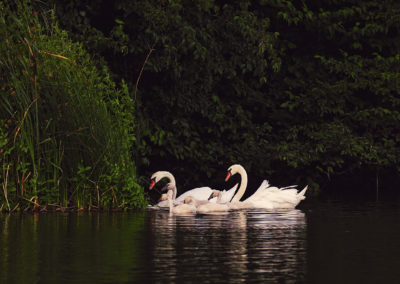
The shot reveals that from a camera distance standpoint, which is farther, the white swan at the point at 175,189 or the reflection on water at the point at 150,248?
the white swan at the point at 175,189

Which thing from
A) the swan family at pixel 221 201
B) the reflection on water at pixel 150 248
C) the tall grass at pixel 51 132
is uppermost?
the tall grass at pixel 51 132

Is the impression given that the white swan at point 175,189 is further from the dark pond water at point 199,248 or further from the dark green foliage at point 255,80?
the dark pond water at point 199,248

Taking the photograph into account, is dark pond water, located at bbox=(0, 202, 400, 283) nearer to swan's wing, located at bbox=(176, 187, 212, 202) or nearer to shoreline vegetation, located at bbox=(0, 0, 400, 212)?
shoreline vegetation, located at bbox=(0, 0, 400, 212)

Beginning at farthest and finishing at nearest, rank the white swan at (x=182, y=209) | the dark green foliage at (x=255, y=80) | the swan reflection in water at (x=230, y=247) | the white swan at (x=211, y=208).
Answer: the dark green foliage at (x=255, y=80), the white swan at (x=211, y=208), the white swan at (x=182, y=209), the swan reflection in water at (x=230, y=247)

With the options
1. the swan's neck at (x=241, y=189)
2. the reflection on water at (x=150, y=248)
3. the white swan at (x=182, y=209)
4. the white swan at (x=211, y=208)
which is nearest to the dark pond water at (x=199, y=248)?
the reflection on water at (x=150, y=248)

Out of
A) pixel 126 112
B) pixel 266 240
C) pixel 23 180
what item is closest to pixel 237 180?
pixel 126 112

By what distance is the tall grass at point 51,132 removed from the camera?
54.5 feet

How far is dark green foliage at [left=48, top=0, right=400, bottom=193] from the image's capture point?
2228cm

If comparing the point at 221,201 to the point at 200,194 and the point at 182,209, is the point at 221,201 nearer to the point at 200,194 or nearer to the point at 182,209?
the point at 200,194

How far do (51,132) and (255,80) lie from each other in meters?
9.70

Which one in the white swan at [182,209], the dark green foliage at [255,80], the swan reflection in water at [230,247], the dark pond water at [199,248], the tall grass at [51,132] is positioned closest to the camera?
the dark pond water at [199,248]

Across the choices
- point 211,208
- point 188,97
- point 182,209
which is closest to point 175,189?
point 211,208

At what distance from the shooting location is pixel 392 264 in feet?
33.6

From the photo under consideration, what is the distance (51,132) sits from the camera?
17.0 m
